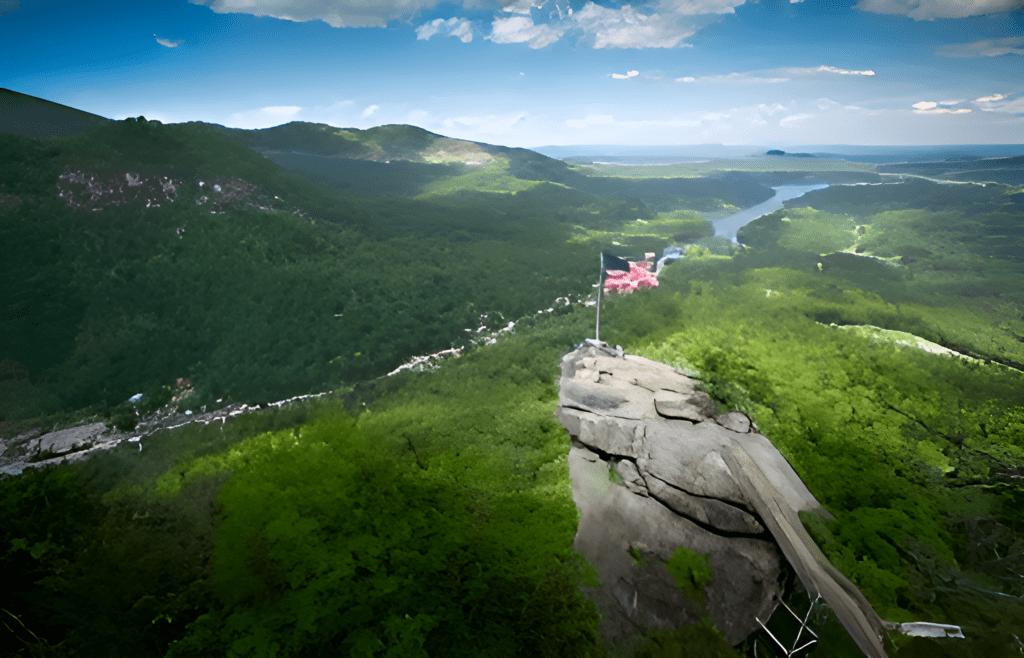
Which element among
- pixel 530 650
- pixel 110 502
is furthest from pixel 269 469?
pixel 530 650

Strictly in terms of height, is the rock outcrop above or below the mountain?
below

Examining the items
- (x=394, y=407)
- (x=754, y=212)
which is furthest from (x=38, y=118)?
(x=754, y=212)

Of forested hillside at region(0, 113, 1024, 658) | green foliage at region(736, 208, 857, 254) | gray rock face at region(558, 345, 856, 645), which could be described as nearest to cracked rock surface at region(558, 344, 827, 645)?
gray rock face at region(558, 345, 856, 645)

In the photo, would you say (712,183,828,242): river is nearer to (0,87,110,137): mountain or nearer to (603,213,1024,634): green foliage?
(603,213,1024,634): green foliage

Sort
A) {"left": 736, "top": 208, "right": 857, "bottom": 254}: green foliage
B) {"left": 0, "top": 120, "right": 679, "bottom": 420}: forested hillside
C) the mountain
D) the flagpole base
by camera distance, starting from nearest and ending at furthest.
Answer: the flagpole base → {"left": 0, "top": 120, "right": 679, "bottom": 420}: forested hillside → the mountain → {"left": 736, "top": 208, "right": 857, "bottom": 254}: green foliage

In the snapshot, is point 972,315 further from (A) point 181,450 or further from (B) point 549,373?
(A) point 181,450

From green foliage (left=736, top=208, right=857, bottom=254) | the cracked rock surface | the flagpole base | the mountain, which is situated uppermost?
the mountain

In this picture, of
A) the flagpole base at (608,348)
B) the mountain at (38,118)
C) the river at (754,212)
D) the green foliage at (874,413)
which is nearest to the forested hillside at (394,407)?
the green foliage at (874,413)
